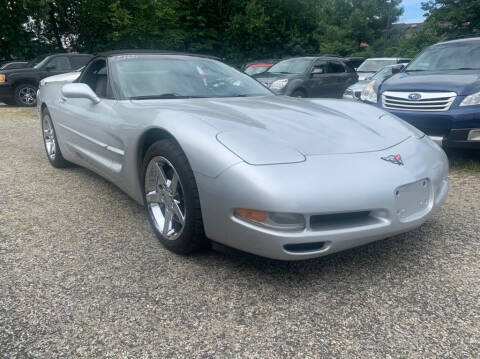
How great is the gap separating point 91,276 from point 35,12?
22.3 meters

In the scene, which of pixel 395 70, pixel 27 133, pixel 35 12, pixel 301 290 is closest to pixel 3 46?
pixel 35 12

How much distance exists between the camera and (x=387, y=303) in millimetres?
1979

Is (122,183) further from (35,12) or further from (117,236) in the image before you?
(35,12)

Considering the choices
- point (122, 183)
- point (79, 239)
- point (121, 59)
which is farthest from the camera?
point (121, 59)

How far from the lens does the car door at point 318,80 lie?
9750 mm

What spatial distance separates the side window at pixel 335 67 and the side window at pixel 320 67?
230 millimetres

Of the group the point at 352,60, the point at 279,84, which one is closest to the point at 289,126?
the point at 279,84

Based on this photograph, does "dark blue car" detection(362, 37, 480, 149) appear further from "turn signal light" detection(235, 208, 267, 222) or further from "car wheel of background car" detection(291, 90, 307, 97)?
"car wheel of background car" detection(291, 90, 307, 97)

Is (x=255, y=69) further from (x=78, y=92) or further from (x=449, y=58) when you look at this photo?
(x=78, y=92)

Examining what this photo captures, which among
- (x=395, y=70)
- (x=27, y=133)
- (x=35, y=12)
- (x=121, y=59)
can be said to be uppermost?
(x=35, y=12)

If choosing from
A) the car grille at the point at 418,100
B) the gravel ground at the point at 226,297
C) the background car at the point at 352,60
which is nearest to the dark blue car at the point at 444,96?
the car grille at the point at 418,100

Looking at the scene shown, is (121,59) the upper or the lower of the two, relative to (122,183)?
upper

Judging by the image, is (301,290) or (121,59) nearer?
(301,290)

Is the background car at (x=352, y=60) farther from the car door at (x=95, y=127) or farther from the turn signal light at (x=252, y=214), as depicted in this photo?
the turn signal light at (x=252, y=214)
